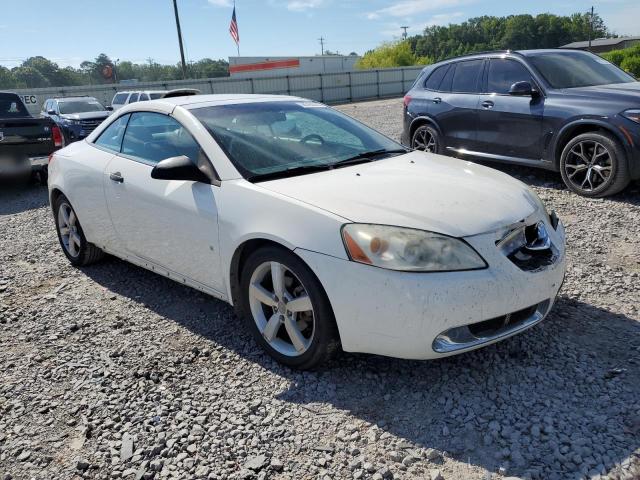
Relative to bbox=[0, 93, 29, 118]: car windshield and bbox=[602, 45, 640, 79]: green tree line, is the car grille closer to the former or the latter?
bbox=[0, 93, 29, 118]: car windshield

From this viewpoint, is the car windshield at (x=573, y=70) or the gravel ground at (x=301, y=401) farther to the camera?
the car windshield at (x=573, y=70)

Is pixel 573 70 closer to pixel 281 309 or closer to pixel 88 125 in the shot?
pixel 281 309

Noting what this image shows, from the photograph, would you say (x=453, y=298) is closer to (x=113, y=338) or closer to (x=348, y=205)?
(x=348, y=205)

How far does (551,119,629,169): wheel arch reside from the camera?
592 cm

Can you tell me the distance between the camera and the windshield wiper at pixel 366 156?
11.7ft

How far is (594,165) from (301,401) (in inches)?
199

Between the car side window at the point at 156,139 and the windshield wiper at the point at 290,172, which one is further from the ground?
the car side window at the point at 156,139

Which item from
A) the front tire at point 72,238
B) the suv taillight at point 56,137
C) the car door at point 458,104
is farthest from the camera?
the suv taillight at point 56,137

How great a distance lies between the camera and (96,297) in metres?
4.41

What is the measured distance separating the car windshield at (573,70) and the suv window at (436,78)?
144 cm

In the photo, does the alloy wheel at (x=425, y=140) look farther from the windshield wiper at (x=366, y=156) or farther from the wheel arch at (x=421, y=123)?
the windshield wiper at (x=366, y=156)

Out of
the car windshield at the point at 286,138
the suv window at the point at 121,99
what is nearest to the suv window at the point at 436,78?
the car windshield at the point at 286,138

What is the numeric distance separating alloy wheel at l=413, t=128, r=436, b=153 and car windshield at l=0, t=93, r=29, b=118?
7.59 m

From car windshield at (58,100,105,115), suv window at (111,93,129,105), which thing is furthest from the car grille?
suv window at (111,93,129,105)
